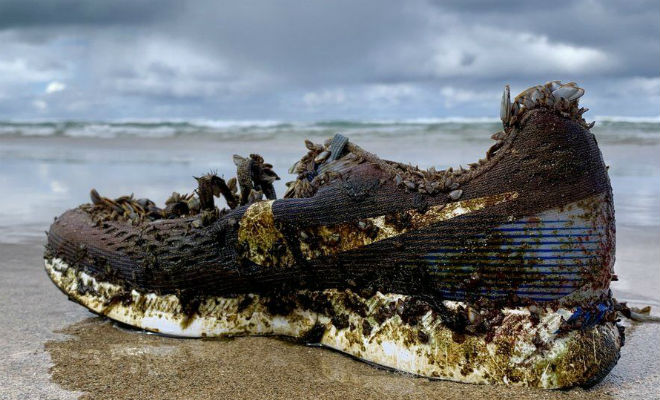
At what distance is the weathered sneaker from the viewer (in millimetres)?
2229

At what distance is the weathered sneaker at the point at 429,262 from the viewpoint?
2229 millimetres

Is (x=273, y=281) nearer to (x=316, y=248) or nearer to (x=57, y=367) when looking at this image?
(x=316, y=248)

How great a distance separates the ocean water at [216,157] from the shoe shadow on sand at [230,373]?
907mm

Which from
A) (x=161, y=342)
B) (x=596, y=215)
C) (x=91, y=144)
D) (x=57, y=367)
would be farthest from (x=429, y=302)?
(x=91, y=144)

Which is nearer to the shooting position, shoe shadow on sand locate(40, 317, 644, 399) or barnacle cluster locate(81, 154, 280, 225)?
shoe shadow on sand locate(40, 317, 644, 399)

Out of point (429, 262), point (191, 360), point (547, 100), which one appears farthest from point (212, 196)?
point (547, 100)

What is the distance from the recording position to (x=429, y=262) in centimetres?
237

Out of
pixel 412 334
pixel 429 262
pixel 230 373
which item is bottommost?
pixel 230 373

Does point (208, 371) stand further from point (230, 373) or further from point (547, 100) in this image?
point (547, 100)

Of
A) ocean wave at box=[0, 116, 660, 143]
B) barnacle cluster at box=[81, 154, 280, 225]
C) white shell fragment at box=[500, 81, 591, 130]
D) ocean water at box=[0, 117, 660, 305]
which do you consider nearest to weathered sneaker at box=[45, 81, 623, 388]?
white shell fragment at box=[500, 81, 591, 130]

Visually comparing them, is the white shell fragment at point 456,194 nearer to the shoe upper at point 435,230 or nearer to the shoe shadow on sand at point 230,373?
the shoe upper at point 435,230

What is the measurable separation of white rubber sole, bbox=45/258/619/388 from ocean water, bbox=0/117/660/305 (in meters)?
0.74

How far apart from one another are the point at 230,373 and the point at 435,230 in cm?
93

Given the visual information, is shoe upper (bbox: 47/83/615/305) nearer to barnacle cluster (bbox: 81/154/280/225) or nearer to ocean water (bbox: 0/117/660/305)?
barnacle cluster (bbox: 81/154/280/225)
